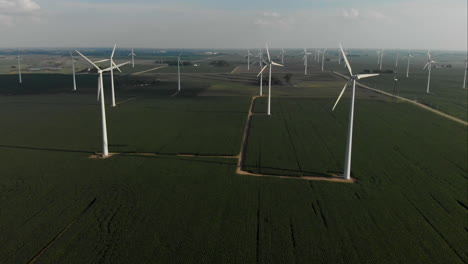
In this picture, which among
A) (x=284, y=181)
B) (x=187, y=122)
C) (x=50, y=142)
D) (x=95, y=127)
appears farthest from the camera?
(x=187, y=122)

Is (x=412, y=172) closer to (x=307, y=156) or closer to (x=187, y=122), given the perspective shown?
(x=307, y=156)

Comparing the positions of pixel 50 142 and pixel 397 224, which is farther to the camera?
pixel 50 142

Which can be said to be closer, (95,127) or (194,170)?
(194,170)

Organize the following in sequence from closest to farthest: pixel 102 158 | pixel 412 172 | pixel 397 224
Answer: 1. pixel 397 224
2. pixel 412 172
3. pixel 102 158

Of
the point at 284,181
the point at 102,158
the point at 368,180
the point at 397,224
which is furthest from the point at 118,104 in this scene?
the point at 397,224

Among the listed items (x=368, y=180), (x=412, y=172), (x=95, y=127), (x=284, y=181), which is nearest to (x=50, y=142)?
(x=95, y=127)

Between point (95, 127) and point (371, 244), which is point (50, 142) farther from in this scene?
point (371, 244)
